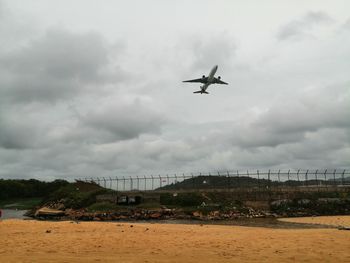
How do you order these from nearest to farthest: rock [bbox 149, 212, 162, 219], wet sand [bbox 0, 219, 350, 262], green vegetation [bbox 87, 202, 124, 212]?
wet sand [bbox 0, 219, 350, 262] < rock [bbox 149, 212, 162, 219] < green vegetation [bbox 87, 202, 124, 212]

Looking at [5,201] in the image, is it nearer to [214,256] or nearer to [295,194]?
[295,194]

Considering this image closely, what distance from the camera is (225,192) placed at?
76.1 m

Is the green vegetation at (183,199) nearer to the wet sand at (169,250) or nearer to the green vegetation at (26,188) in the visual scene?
the wet sand at (169,250)

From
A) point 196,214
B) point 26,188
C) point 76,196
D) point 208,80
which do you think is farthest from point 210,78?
point 26,188

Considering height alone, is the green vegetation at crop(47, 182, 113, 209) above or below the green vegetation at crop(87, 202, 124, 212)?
above

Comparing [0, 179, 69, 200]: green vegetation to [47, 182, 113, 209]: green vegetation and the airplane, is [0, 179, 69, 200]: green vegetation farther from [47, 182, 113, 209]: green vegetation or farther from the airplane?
the airplane

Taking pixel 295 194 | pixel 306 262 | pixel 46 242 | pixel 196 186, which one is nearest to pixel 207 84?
pixel 295 194

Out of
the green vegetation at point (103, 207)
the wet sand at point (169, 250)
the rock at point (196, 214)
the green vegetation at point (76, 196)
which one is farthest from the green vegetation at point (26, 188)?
the wet sand at point (169, 250)

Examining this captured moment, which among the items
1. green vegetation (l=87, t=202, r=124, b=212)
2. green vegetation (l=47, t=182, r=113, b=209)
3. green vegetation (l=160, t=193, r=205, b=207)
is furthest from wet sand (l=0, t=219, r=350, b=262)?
green vegetation (l=47, t=182, r=113, b=209)

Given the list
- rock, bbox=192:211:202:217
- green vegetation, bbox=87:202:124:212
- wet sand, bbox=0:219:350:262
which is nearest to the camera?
wet sand, bbox=0:219:350:262

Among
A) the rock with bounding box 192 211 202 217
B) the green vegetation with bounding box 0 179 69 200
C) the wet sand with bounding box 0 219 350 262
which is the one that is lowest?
the rock with bounding box 192 211 202 217

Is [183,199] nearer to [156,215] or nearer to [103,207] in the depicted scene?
[156,215]

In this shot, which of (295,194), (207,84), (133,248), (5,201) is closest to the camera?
(133,248)

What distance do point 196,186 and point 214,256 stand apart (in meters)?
75.6
